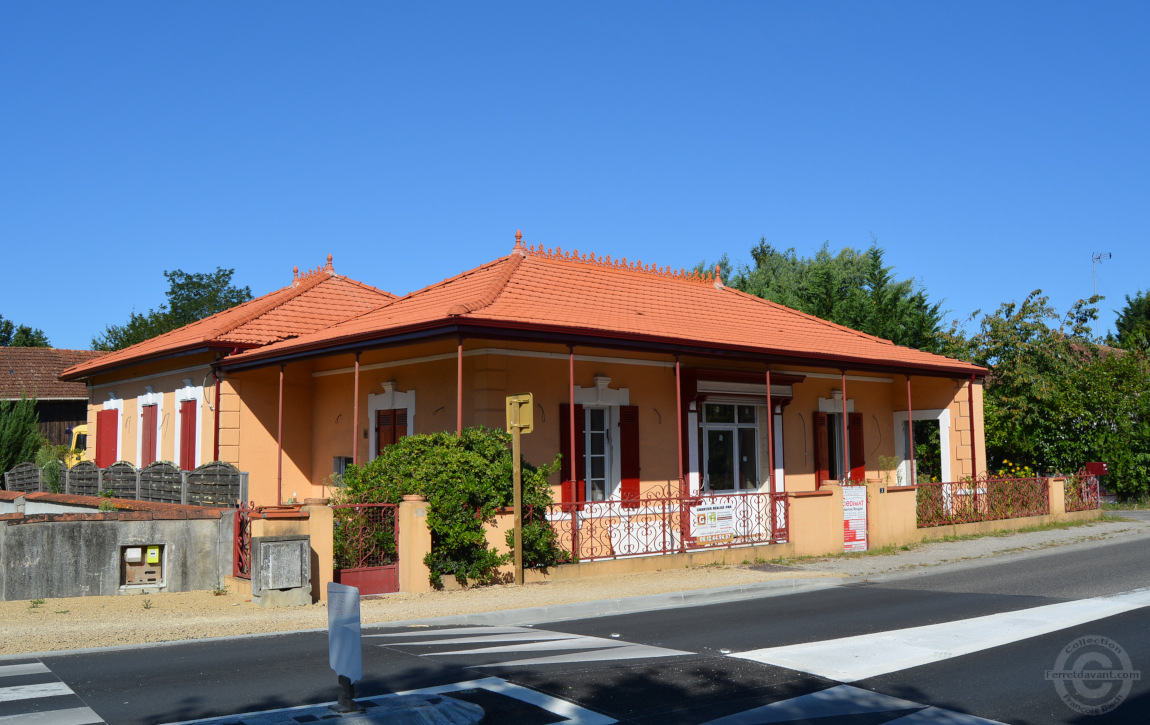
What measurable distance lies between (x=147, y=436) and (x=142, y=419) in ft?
1.80

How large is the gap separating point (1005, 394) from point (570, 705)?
22.7 m

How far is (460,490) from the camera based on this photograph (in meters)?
11.9

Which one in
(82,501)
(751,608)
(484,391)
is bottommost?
(751,608)

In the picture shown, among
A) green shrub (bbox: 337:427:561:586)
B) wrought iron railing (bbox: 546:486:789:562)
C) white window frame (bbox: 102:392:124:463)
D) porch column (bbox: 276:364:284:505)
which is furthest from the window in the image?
white window frame (bbox: 102:392:124:463)

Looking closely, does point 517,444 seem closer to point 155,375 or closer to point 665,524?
point 665,524

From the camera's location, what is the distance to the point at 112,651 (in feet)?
27.2

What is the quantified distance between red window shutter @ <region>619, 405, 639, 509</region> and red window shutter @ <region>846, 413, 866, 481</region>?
6105 mm

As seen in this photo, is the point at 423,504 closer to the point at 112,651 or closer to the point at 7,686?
the point at 112,651

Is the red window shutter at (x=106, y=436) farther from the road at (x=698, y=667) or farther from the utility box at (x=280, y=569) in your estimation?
the road at (x=698, y=667)

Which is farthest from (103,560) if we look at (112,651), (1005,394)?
(1005,394)

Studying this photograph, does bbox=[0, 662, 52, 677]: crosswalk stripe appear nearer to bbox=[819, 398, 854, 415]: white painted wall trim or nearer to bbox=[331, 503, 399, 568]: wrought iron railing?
bbox=[331, 503, 399, 568]: wrought iron railing

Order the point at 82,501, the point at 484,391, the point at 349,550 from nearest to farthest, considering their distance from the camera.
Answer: the point at 349,550 < the point at 484,391 < the point at 82,501

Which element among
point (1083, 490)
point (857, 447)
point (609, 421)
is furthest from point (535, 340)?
point (1083, 490)

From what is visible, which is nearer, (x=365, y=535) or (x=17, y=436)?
(x=365, y=535)
